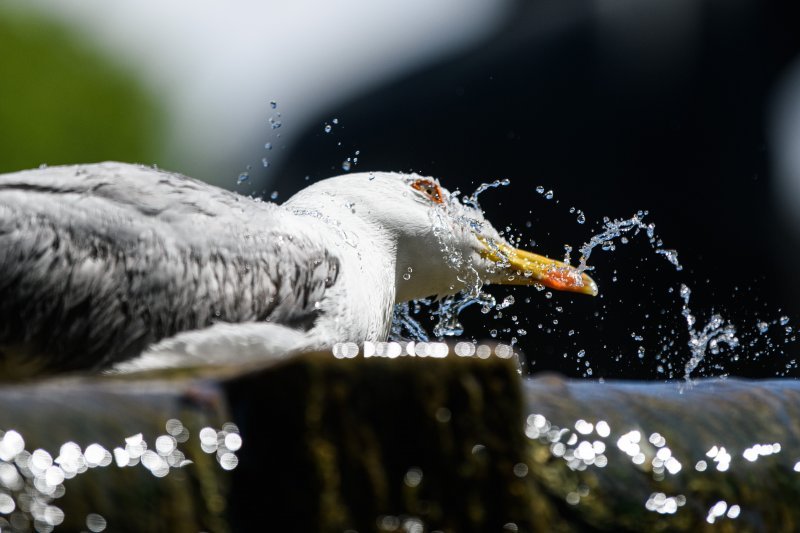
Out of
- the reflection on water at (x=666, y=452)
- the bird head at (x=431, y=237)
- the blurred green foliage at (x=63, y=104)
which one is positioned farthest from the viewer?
the blurred green foliage at (x=63, y=104)

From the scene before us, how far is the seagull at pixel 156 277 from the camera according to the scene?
3.15m

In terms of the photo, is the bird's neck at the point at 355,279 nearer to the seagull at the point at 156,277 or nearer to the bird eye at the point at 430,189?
the seagull at the point at 156,277

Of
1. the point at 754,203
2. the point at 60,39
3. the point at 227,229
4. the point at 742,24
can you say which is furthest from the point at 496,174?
the point at 60,39

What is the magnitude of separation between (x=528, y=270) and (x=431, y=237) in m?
0.42

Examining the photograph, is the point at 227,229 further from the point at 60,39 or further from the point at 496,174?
the point at 60,39

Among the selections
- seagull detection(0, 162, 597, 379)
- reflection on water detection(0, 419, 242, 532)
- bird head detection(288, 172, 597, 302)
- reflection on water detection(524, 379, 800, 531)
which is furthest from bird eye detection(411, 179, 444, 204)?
reflection on water detection(0, 419, 242, 532)

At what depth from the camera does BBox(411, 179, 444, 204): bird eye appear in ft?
14.8

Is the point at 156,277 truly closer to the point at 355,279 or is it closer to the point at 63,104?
the point at 355,279

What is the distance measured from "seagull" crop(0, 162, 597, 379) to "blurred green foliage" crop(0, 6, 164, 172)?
32.8 feet

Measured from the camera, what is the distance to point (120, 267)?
10.6 ft

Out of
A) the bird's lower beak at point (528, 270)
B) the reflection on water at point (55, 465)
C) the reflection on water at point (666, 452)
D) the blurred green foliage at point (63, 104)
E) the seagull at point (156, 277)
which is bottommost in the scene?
the reflection on water at point (55, 465)

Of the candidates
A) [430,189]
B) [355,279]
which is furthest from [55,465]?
[430,189]

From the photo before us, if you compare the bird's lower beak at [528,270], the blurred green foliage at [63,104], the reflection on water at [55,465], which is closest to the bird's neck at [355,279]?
the bird's lower beak at [528,270]

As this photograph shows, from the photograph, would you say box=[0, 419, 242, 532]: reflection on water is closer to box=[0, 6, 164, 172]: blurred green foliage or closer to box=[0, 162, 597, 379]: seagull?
box=[0, 162, 597, 379]: seagull
